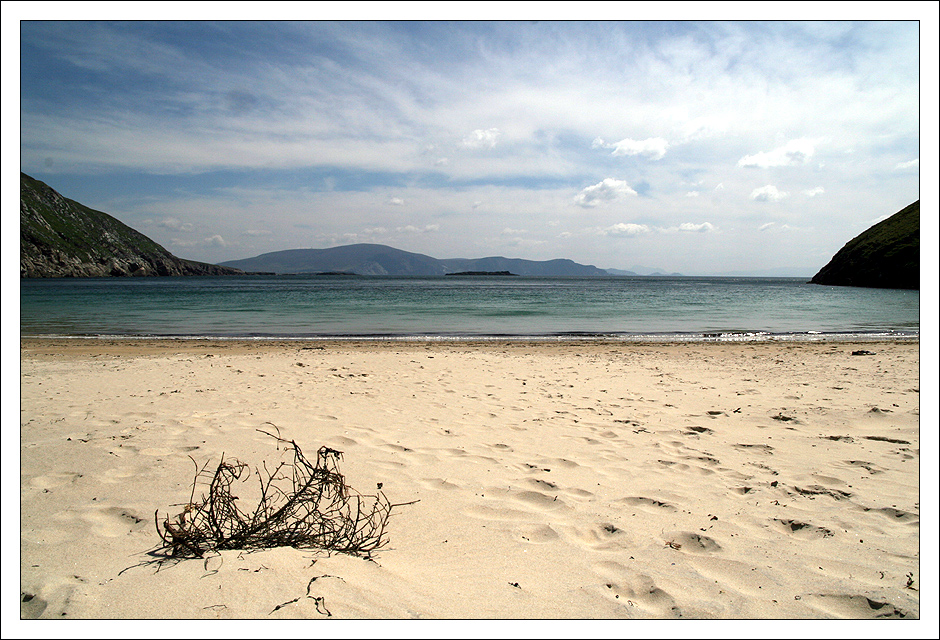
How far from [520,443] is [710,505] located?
2.01 meters

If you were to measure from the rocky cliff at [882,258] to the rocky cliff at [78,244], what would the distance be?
13319 centimetres

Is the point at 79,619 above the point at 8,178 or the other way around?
the other way around

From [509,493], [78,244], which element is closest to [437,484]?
[509,493]

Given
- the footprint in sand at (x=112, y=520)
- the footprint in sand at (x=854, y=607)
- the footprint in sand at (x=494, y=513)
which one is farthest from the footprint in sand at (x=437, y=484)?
the footprint in sand at (x=854, y=607)

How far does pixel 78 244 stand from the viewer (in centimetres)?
10450

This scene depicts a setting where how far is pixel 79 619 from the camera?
7.09 ft

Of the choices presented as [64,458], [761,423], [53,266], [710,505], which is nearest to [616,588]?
[710,505]

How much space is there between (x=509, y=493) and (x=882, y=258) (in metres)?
86.6

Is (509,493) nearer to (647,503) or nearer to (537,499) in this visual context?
(537,499)

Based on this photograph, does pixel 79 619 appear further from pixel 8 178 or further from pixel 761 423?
pixel 761 423

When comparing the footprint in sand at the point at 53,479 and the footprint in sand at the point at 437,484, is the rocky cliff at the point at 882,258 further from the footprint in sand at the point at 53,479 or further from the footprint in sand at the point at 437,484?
the footprint in sand at the point at 53,479

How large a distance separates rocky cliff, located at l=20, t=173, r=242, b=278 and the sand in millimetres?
101885

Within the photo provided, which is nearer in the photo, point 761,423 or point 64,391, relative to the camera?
point 761,423

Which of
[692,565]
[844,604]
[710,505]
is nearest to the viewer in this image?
[844,604]
